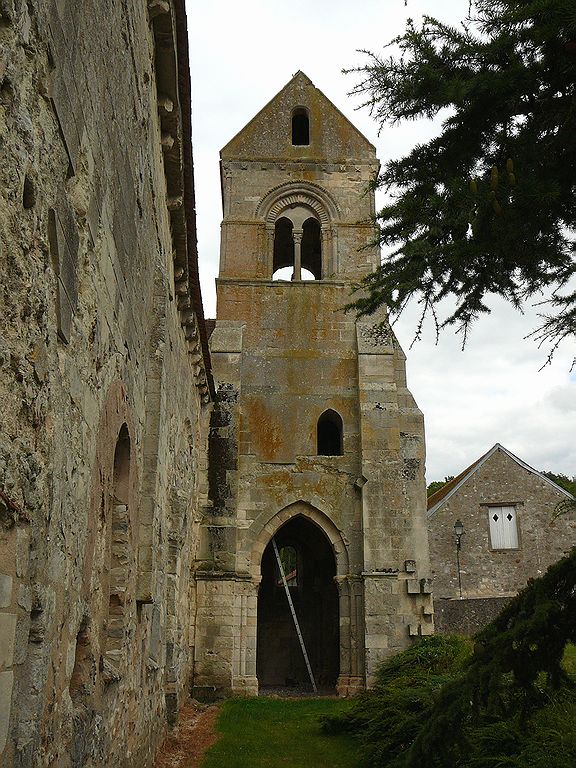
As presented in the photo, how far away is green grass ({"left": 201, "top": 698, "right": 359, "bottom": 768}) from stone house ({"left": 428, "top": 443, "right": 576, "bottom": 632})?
36.0 ft

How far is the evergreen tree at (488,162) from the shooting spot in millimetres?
4320

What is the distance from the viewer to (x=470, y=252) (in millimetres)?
4605

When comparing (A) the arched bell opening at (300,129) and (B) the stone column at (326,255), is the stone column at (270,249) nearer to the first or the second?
(B) the stone column at (326,255)

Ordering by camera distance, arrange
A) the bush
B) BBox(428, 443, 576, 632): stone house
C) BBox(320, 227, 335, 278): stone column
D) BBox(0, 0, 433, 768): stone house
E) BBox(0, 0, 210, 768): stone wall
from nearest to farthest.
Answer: BBox(0, 0, 210, 768): stone wall, BBox(0, 0, 433, 768): stone house, the bush, BBox(320, 227, 335, 278): stone column, BBox(428, 443, 576, 632): stone house

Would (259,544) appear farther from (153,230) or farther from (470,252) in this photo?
(470,252)

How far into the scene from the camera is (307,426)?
→ 15070 millimetres

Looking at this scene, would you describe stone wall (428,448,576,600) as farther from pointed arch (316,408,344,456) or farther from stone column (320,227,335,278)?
stone column (320,227,335,278)

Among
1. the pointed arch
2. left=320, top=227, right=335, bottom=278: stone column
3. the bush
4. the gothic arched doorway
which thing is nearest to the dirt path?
the bush

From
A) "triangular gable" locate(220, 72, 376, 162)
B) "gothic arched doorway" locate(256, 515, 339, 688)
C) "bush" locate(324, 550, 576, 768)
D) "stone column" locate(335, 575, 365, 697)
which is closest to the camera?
"bush" locate(324, 550, 576, 768)

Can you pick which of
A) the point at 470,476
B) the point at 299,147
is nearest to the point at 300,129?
the point at 299,147

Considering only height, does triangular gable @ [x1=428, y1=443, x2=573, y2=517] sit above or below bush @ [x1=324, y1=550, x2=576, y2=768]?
above

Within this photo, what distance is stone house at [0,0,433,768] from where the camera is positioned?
319 cm

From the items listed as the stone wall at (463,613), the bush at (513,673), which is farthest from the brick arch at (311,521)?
the bush at (513,673)

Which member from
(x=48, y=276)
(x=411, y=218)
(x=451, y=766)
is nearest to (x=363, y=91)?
(x=411, y=218)
